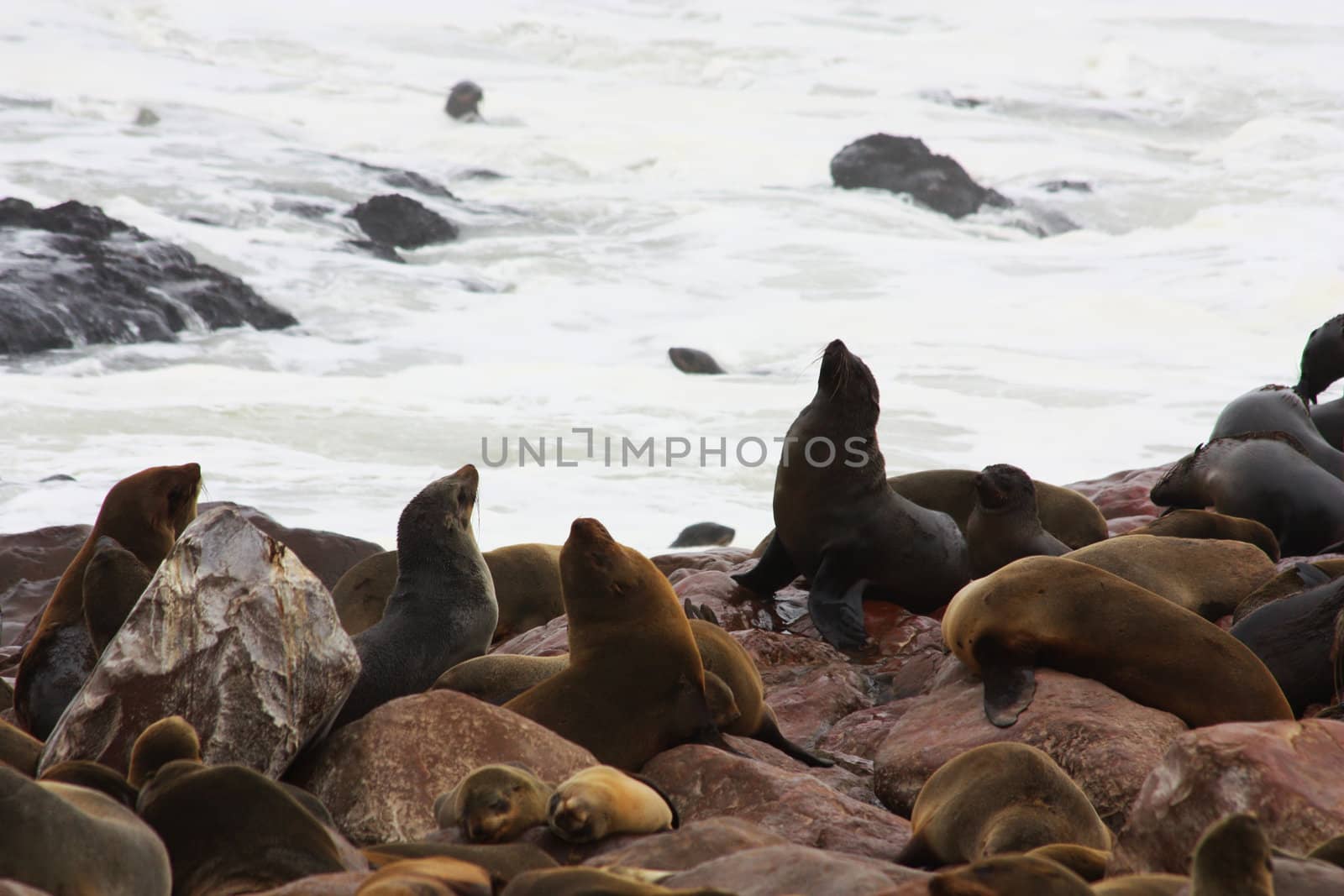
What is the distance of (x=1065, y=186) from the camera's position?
36.8 metres

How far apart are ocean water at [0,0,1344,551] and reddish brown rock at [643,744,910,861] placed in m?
10.4

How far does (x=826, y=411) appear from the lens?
7461 mm

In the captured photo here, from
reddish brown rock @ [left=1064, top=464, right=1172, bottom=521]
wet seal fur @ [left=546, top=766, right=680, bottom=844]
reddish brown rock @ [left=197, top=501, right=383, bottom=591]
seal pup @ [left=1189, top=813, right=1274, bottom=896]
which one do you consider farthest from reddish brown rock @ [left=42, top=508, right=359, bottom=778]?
reddish brown rock @ [left=1064, top=464, right=1172, bottom=521]

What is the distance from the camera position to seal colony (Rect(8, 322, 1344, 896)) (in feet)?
10.4

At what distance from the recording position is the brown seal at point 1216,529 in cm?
740

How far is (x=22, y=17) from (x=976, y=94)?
2842cm

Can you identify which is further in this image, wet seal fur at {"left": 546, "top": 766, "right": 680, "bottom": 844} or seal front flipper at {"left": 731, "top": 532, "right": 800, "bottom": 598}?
seal front flipper at {"left": 731, "top": 532, "right": 800, "bottom": 598}

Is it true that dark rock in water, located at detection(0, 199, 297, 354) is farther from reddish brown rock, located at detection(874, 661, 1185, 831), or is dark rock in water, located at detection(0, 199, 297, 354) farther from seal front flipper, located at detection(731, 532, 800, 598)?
reddish brown rock, located at detection(874, 661, 1185, 831)

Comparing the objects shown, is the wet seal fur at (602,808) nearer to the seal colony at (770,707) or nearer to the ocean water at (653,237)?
the seal colony at (770,707)

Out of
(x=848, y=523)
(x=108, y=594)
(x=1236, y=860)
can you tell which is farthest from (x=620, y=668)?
(x=848, y=523)

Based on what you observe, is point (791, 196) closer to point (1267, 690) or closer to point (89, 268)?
point (89, 268)

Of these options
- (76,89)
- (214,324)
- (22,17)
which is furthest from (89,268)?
(22,17)

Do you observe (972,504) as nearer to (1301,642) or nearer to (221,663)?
(1301,642)

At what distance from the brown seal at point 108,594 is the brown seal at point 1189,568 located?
12.9 feet
